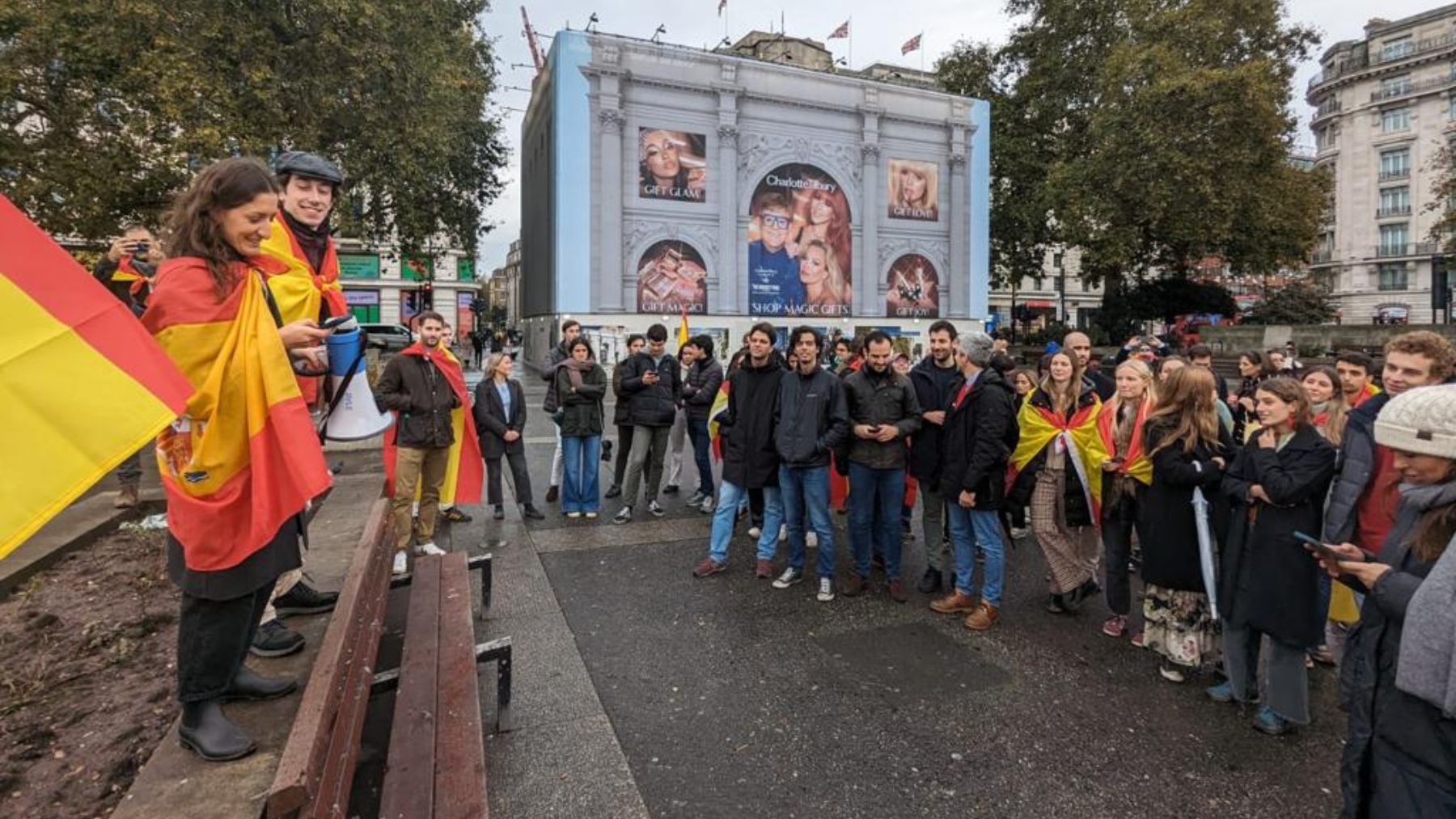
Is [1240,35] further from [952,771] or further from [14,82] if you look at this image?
[14,82]

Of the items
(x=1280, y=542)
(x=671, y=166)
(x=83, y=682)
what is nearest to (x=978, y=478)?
(x=1280, y=542)

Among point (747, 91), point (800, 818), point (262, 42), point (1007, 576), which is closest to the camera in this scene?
point (800, 818)

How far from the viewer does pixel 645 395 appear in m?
7.73

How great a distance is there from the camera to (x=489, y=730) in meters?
3.46

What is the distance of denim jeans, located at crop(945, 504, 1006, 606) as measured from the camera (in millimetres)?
4848

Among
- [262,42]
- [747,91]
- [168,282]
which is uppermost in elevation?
[747,91]

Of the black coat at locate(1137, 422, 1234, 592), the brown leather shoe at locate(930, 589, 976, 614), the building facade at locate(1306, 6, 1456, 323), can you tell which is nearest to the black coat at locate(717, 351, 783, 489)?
the brown leather shoe at locate(930, 589, 976, 614)

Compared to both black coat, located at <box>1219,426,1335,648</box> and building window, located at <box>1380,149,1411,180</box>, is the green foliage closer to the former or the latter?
black coat, located at <box>1219,426,1335,648</box>

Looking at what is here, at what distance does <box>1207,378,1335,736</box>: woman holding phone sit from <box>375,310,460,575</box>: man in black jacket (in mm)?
5495

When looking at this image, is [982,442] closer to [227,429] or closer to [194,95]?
[227,429]

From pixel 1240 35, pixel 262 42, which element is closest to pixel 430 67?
pixel 262 42

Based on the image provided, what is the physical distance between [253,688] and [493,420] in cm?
492

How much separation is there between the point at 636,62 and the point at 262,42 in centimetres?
1685

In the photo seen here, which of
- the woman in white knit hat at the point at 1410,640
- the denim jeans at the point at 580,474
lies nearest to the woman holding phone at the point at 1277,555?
the woman in white knit hat at the point at 1410,640
